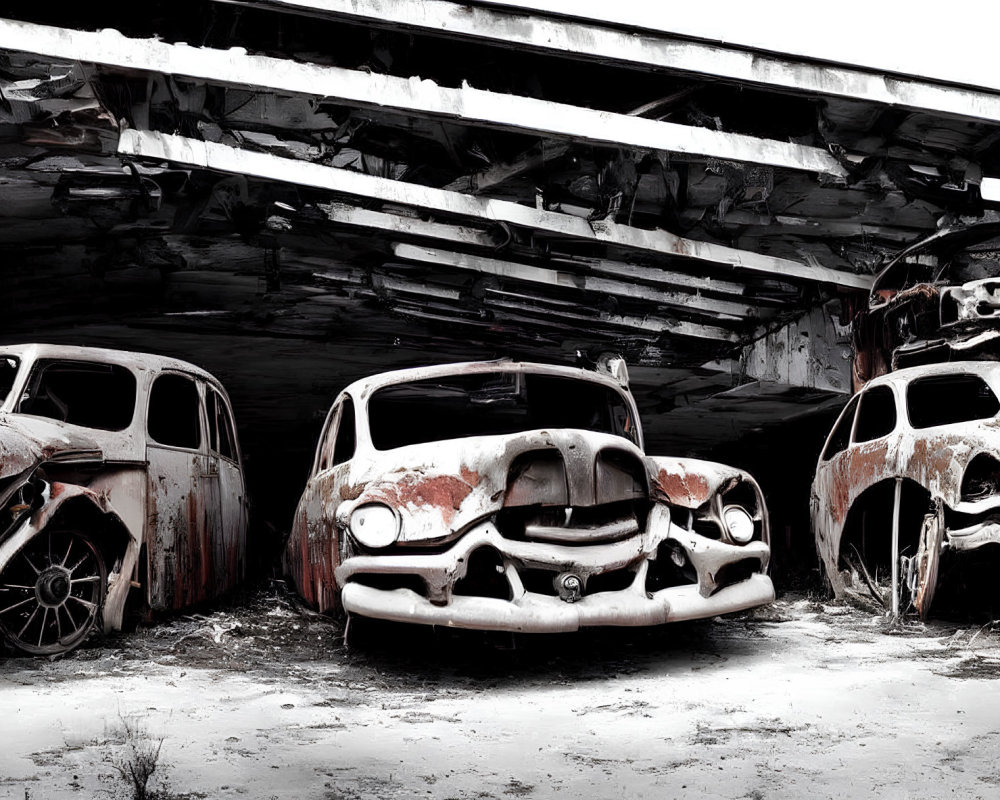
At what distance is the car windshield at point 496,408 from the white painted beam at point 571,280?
262 cm

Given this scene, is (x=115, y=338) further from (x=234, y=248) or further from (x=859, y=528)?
(x=859, y=528)

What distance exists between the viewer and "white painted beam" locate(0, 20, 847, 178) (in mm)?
6371

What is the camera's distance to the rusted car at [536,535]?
17.4 ft

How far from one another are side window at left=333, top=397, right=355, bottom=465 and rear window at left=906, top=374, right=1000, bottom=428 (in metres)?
3.83

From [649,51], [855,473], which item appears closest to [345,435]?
[649,51]

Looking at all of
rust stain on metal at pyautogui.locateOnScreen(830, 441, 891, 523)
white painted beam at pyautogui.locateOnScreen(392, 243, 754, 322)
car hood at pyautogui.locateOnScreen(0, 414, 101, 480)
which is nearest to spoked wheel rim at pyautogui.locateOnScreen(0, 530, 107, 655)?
car hood at pyautogui.locateOnScreen(0, 414, 101, 480)

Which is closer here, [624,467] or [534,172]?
[624,467]

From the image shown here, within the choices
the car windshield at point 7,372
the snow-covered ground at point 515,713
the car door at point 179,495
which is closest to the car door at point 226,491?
the car door at point 179,495

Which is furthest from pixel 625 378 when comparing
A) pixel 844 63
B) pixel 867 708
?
pixel 867 708

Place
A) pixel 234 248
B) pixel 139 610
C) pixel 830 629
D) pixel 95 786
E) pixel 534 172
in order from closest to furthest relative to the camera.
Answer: pixel 95 786 < pixel 139 610 < pixel 830 629 < pixel 534 172 < pixel 234 248

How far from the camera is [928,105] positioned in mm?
7867

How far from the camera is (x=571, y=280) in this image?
1071cm

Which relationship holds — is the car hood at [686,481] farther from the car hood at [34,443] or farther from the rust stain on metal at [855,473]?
the car hood at [34,443]

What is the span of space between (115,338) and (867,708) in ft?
32.3
